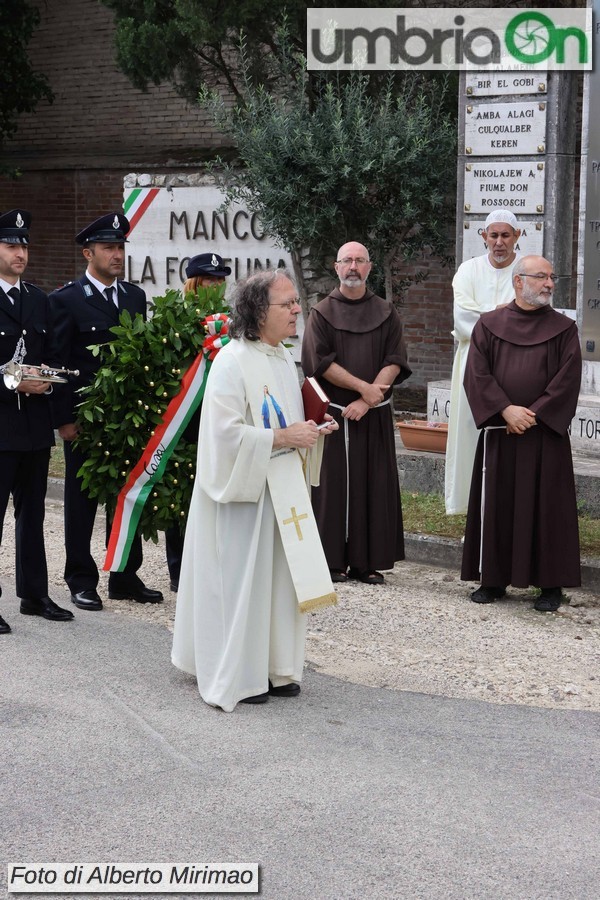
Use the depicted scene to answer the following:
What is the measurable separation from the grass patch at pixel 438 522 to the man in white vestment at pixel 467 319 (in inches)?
6.2

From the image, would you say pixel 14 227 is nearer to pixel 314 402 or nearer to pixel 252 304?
pixel 252 304

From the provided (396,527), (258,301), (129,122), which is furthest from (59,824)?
(129,122)

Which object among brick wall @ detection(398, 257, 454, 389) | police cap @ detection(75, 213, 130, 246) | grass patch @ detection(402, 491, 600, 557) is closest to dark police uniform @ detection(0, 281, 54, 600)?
police cap @ detection(75, 213, 130, 246)

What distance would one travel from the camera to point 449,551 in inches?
339

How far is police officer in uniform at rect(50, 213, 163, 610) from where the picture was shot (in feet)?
23.3

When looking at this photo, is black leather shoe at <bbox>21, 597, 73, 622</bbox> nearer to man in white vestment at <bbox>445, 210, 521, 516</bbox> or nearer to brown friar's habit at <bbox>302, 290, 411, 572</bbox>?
brown friar's habit at <bbox>302, 290, 411, 572</bbox>

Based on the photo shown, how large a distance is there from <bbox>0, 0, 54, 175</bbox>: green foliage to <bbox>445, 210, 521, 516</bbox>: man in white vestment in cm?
1064

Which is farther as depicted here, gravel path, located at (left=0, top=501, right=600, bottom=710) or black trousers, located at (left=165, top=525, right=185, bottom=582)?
black trousers, located at (left=165, top=525, right=185, bottom=582)

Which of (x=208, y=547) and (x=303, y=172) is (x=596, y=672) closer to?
(x=208, y=547)

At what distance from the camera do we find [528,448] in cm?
737

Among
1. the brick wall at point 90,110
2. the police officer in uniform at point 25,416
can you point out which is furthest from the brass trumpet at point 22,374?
the brick wall at point 90,110

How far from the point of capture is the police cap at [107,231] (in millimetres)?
7105

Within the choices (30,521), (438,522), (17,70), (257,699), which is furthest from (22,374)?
(17,70)

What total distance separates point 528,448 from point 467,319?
1585 millimetres
